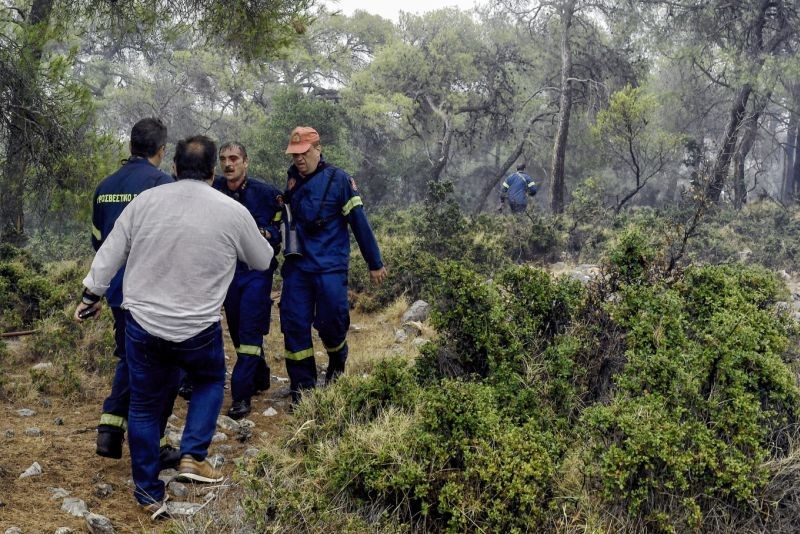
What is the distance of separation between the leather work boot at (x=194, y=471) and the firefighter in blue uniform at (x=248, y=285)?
122 cm

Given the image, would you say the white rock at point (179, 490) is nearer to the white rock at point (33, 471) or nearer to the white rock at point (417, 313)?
the white rock at point (33, 471)

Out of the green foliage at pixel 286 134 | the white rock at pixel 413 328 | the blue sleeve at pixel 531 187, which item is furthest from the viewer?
the green foliage at pixel 286 134

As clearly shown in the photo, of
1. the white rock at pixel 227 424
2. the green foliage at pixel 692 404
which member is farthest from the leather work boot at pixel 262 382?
the green foliage at pixel 692 404

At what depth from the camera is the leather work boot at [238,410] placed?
4676mm

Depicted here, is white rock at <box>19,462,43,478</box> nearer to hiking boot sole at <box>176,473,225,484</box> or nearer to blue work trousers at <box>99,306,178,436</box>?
blue work trousers at <box>99,306,178,436</box>

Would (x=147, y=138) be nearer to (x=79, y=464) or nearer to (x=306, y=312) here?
(x=306, y=312)

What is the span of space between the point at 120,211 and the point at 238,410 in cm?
163

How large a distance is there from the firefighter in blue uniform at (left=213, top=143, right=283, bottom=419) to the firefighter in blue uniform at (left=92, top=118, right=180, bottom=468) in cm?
90

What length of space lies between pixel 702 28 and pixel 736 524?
18.9m

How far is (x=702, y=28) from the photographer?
18.9 meters

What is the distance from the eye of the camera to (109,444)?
12.1 ft

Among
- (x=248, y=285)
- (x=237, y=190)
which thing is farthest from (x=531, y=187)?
(x=248, y=285)

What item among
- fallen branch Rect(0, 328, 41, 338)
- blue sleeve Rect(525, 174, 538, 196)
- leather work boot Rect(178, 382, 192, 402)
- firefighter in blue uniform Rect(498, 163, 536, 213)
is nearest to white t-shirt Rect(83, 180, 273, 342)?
leather work boot Rect(178, 382, 192, 402)

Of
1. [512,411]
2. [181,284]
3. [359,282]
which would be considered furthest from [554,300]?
[359,282]
